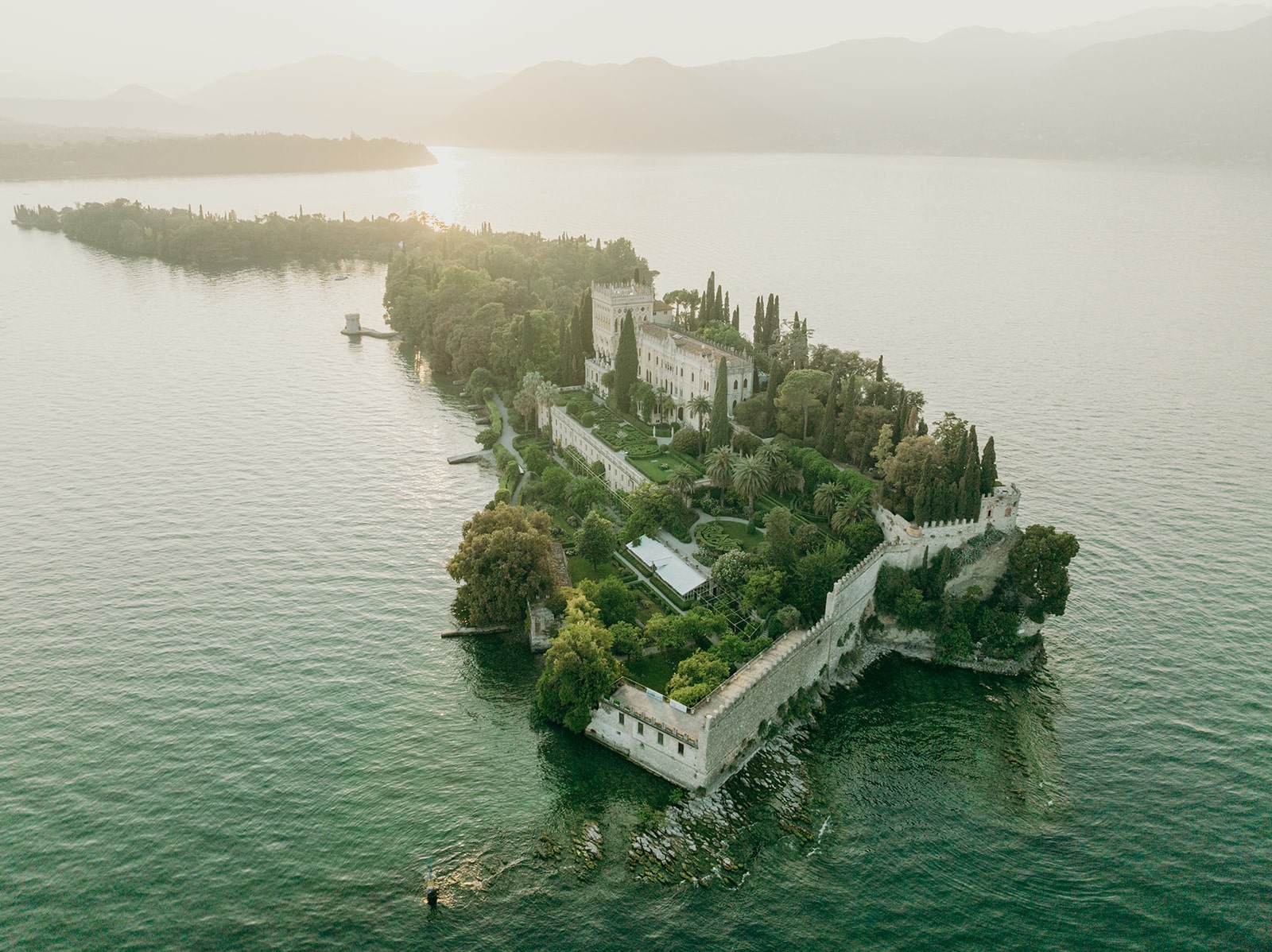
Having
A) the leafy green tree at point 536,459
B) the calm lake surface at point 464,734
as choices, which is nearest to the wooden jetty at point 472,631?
the calm lake surface at point 464,734

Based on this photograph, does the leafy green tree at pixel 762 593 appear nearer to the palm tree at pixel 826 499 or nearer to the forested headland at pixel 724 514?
the forested headland at pixel 724 514

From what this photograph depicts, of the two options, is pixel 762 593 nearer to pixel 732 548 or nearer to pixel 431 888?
pixel 732 548

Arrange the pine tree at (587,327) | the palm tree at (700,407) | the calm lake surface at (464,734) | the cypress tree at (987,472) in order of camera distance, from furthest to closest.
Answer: the pine tree at (587,327)
the palm tree at (700,407)
the cypress tree at (987,472)
the calm lake surface at (464,734)

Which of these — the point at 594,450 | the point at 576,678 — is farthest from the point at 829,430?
the point at 576,678

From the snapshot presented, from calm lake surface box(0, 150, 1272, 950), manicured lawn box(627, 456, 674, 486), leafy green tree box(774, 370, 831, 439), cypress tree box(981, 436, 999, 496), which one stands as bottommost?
calm lake surface box(0, 150, 1272, 950)

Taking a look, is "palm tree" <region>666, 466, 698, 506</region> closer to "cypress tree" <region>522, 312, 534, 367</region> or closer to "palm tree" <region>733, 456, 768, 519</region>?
"palm tree" <region>733, 456, 768, 519</region>

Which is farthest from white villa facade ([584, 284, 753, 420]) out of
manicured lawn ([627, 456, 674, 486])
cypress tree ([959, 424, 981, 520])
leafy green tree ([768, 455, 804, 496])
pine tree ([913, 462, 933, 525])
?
cypress tree ([959, 424, 981, 520])

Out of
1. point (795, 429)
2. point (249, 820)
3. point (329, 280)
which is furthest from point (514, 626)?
point (329, 280)

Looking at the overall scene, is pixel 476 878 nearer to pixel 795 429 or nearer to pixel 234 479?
pixel 795 429
